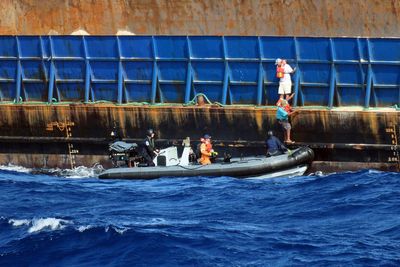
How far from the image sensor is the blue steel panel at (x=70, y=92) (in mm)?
41062

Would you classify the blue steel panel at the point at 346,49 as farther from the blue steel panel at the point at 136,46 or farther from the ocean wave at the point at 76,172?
the ocean wave at the point at 76,172

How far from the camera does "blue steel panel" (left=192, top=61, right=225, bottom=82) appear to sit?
39.3 meters

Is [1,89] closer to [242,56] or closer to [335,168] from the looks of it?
[242,56]

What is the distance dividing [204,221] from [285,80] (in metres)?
10.5

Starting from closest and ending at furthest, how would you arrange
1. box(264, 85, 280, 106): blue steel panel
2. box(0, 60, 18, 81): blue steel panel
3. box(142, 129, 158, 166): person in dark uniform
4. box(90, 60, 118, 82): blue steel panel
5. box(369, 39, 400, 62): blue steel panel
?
box(142, 129, 158, 166): person in dark uniform
box(369, 39, 400, 62): blue steel panel
box(264, 85, 280, 106): blue steel panel
box(90, 60, 118, 82): blue steel panel
box(0, 60, 18, 81): blue steel panel

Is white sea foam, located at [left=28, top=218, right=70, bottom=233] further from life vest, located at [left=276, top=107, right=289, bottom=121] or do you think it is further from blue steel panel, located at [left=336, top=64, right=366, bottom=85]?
blue steel panel, located at [left=336, top=64, right=366, bottom=85]

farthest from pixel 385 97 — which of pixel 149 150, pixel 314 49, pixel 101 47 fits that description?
pixel 101 47

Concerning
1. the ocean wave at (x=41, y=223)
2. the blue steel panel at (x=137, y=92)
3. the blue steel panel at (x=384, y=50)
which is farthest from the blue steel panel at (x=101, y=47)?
the ocean wave at (x=41, y=223)

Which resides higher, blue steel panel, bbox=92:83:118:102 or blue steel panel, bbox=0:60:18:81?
blue steel panel, bbox=0:60:18:81

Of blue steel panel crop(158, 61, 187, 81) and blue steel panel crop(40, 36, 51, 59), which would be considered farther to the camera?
blue steel panel crop(40, 36, 51, 59)

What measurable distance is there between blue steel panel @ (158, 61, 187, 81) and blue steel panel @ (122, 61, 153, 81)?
1.19ft

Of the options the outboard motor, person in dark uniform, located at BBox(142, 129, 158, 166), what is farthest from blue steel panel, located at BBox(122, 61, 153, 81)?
person in dark uniform, located at BBox(142, 129, 158, 166)

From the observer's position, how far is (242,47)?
38875 millimetres

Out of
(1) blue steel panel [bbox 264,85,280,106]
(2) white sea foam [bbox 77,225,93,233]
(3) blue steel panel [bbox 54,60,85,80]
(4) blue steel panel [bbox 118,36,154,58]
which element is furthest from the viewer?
(3) blue steel panel [bbox 54,60,85,80]
